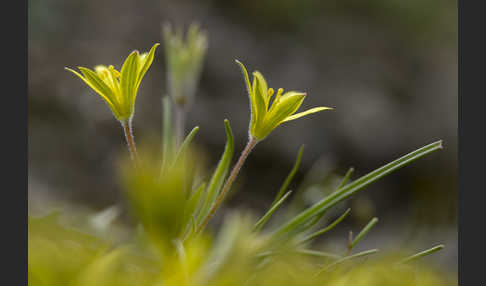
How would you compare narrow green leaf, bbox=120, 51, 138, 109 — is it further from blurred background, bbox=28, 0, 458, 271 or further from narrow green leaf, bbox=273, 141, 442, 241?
blurred background, bbox=28, 0, 458, 271

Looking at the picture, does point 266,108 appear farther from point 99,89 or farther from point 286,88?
point 286,88

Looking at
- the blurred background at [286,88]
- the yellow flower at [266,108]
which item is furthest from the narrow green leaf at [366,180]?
the blurred background at [286,88]

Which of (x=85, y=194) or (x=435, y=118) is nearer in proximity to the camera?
(x=85, y=194)

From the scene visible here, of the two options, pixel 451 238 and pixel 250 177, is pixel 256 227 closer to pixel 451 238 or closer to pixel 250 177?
pixel 250 177

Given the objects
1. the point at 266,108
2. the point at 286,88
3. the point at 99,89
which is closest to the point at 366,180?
the point at 266,108

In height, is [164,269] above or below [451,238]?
above

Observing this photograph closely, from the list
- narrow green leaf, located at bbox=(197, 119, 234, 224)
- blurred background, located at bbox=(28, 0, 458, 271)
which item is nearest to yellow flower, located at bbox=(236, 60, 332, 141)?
narrow green leaf, located at bbox=(197, 119, 234, 224)

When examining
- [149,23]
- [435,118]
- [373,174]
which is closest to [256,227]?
[373,174]
